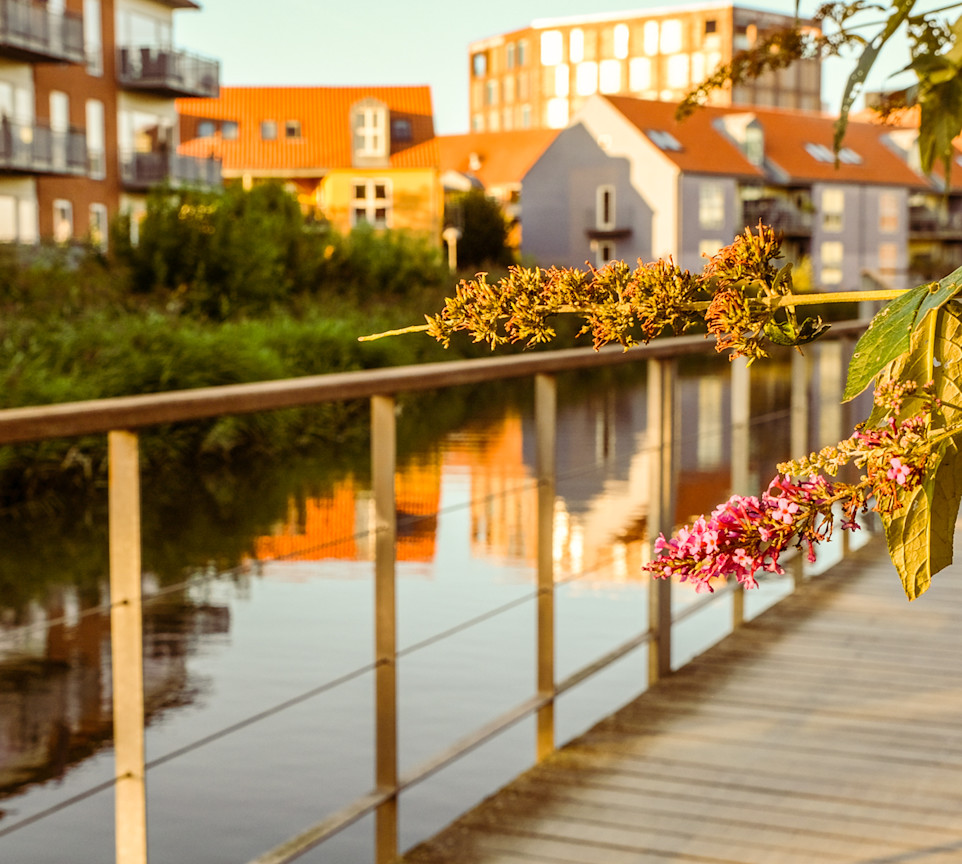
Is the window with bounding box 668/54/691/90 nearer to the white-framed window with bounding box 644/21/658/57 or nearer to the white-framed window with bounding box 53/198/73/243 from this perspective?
the white-framed window with bounding box 644/21/658/57

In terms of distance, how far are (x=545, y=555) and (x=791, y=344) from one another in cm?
289

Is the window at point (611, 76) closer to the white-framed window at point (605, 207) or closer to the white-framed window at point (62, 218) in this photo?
the white-framed window at point (605, 207)

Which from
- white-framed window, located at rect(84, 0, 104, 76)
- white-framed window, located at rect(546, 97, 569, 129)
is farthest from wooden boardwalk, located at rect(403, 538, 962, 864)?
white-framed window, located at rect(546, 97, 569, 129)

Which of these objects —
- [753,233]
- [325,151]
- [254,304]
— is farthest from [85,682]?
[325,151]

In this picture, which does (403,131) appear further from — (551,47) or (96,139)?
(551,47)

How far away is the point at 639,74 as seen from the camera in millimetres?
105812

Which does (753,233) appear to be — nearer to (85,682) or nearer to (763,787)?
(763,787)

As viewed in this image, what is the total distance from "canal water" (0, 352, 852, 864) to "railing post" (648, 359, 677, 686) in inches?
5.0

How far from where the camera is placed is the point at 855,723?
359 cm

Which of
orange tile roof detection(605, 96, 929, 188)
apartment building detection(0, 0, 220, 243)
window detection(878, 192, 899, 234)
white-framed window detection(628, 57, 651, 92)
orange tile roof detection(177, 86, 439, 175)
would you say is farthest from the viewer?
white-framed window detection(628, 57, 651, 92)

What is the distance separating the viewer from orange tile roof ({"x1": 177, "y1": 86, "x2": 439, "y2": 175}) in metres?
52.3

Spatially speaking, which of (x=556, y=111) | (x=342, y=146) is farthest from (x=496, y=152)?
(x=556, y=111)

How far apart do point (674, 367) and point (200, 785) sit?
6.69 ft

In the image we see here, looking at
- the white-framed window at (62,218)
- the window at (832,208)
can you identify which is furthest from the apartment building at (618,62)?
the white-framed window at (62,218)
